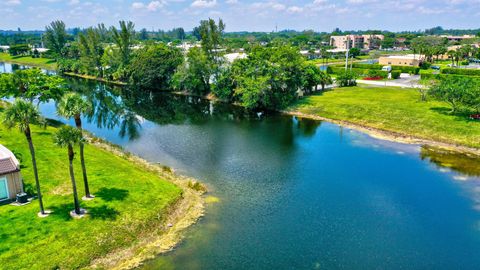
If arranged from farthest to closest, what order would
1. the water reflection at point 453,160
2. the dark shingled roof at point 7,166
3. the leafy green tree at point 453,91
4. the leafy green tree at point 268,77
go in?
the leafy green tree at point 268,77 < the leafy green tree at point 453,91 < the water reflection at point 453,160 < the dark shingled roof at point 7,166

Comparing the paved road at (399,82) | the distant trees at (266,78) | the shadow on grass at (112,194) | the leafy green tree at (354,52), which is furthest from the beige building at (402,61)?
the shadow on grass at (112,194)

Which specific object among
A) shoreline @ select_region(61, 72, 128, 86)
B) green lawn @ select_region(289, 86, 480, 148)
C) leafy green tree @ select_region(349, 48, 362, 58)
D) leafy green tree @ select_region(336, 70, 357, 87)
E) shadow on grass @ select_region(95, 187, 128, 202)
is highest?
leafy green tree @ select_region(349, 48, 362, 58)

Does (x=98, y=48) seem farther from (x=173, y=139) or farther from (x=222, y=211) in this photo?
(x=222, y=211)

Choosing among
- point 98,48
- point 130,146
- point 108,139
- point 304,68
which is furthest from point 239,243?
point 98,48

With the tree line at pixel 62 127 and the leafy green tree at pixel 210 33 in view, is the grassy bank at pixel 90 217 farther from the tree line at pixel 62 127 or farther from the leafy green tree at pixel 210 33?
the leafy green tree at pixel 210 33

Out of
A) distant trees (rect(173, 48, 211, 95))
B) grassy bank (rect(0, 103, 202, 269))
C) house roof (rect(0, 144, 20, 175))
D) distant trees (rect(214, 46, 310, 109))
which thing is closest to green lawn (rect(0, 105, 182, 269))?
grassy bank (rect(0, 103, 202, 269))

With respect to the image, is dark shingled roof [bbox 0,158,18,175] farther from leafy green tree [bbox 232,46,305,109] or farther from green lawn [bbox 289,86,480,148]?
green lawn [bbox 289,86,480,148]
